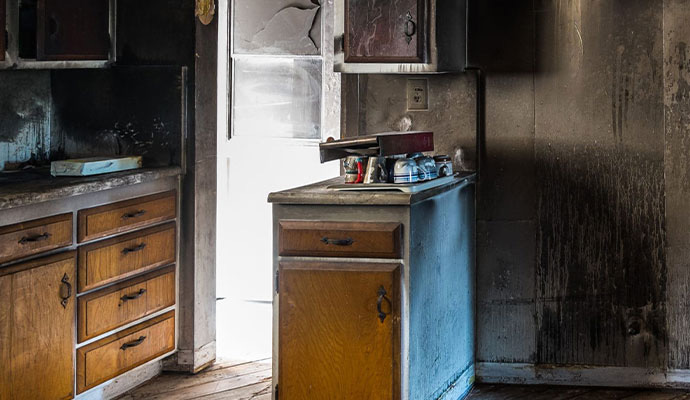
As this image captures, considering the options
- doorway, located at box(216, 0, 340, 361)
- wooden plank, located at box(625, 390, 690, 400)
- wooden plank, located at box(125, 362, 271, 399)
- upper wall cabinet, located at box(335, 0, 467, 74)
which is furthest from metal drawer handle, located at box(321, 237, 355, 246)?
doorway, located at box(216, 0, 340, 361)

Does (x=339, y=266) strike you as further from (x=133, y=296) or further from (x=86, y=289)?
(x=133, y=296)

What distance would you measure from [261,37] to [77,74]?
1267 millimetres

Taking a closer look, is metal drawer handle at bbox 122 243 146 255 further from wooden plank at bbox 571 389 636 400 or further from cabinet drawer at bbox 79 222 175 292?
wooden plank at bbox 571 389 636 400

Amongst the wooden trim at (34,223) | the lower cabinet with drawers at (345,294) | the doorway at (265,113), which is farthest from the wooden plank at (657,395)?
the wooden trim at (34,223)

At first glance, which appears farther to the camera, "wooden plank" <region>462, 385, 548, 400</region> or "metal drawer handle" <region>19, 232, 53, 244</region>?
"wooden plank" <region>462, 385, 548, 400</region>

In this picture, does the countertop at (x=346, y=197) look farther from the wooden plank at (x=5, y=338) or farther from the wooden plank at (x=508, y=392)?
the wooden plank at (x=508, y=392)

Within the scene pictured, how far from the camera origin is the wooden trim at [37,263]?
314cm

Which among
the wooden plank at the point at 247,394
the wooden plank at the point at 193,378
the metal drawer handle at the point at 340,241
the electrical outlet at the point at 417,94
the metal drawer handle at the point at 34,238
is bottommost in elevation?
the wooden plank at the point at 247,394

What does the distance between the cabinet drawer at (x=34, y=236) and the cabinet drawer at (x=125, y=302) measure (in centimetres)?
29

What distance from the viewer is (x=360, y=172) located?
11.2 ft

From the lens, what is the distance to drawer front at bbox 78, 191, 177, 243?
3.61 metres

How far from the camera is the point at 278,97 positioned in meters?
5.38

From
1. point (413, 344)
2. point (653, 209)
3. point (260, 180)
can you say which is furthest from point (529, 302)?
point (260, 180)

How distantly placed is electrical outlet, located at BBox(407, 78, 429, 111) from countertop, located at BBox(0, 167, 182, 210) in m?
1.05
